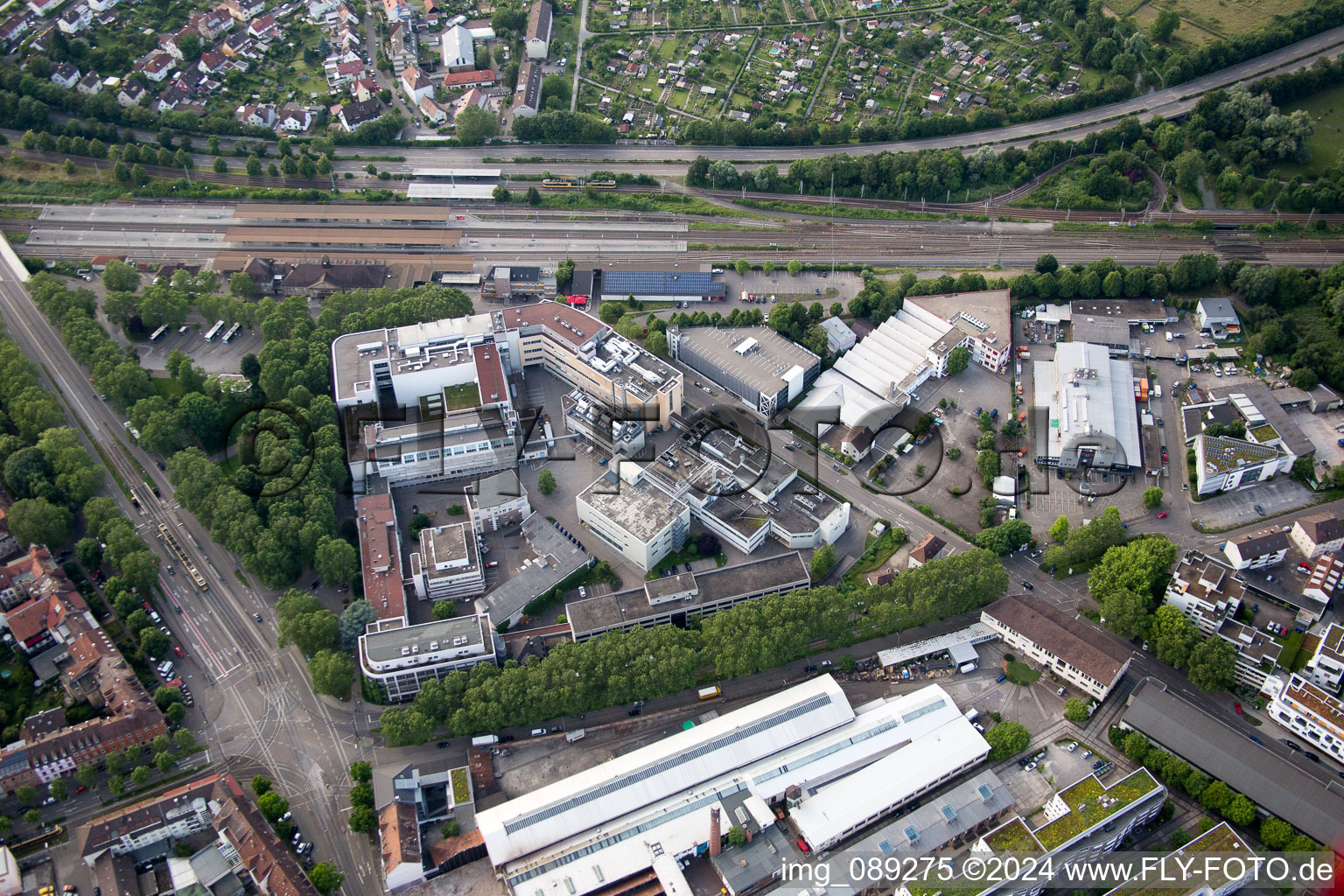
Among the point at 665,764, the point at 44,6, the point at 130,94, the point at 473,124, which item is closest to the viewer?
the point at 665,764

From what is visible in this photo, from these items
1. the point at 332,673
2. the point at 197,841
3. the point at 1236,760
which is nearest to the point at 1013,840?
the point at 1236,760

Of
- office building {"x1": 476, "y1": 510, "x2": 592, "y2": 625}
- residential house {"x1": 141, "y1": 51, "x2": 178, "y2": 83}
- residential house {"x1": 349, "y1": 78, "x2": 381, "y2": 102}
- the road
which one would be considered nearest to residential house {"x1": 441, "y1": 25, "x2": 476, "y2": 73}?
residential house {"x1": 349, "y1": 78, "x2": 381, "y2": 102}

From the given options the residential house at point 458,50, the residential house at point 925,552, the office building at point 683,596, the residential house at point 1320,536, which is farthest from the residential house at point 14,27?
the residential house at point 1320,536

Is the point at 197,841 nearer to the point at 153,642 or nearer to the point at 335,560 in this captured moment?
the point at 153,642

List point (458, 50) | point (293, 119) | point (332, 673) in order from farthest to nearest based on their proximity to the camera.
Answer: point (458, 50)
point (293, 119)
point (332, 673)

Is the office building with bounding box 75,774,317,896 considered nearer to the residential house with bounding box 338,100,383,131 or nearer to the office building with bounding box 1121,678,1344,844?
the office building with bounding box 1121,678,1344,844

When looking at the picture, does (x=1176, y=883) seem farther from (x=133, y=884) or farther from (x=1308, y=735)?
(x=133, y=884)

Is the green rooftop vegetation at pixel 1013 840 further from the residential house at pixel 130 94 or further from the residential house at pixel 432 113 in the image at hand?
the residential house at pixel 130 94
